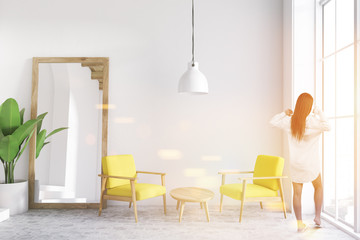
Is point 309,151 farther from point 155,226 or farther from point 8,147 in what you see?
point 8,147

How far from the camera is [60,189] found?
3992mm

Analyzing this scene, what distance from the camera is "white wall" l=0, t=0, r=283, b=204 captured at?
419 centimetres

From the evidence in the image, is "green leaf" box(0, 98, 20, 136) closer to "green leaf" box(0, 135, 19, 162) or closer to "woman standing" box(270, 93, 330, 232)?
"green leaf" box(0, 135, 19, 162)

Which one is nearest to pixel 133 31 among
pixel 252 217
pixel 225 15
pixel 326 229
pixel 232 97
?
pixel 225 15

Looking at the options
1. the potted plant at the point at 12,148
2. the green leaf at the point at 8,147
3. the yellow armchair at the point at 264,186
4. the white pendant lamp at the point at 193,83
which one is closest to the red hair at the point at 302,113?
the yellow armchair at the point at 264,186

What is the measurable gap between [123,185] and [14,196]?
1538mm

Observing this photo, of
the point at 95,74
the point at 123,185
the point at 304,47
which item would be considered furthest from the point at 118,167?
the point at 304,47

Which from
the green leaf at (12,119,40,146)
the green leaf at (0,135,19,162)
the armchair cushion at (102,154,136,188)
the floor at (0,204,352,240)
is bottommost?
the floor at (0,204,352,240)

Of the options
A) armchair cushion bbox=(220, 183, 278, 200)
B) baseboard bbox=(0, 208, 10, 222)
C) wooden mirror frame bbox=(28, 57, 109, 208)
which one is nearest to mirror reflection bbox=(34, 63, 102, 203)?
wooden mirror frame bbox=(28, 57, 109, 208)

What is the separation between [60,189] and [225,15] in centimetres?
383

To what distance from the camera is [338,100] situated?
3.45 meters

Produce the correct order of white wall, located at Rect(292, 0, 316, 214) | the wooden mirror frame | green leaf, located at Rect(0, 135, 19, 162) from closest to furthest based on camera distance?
green leaf, located at Rect(0, 135, 19, 162) < white wall, located at Rect(292, 0, 316, 214) < the wooden mirror frame

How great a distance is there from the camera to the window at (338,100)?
3195mm

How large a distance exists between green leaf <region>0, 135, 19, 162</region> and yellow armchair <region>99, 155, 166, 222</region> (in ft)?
4.00
